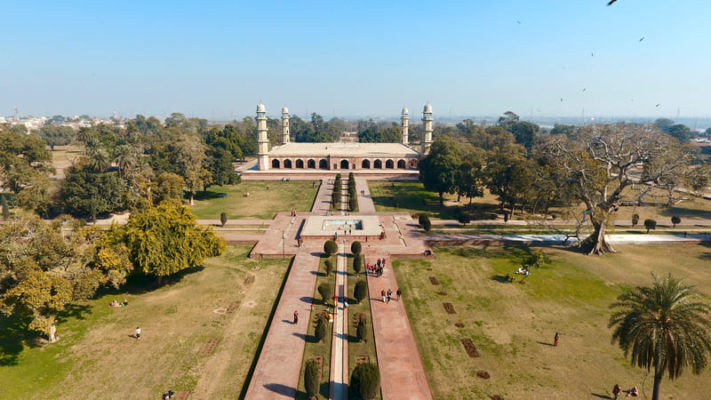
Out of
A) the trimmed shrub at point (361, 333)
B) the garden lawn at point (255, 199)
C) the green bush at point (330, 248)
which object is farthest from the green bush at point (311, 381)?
the garden lawn at point (255, 199)

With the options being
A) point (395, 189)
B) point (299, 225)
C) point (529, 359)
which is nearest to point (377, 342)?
point (529, 359)

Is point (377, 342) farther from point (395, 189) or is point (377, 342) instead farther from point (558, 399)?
point (395, 189)

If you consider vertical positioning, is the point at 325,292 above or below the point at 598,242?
below

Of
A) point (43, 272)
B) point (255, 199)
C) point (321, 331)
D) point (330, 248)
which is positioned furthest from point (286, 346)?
point (255, 199)

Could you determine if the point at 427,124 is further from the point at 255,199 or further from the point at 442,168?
the point at 255,199

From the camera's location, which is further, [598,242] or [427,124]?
[427,124]

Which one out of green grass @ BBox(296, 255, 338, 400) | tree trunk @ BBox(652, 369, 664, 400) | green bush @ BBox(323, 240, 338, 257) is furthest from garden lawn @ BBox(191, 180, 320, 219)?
tree trunk @ BBox(652, 369, 664, 400)
